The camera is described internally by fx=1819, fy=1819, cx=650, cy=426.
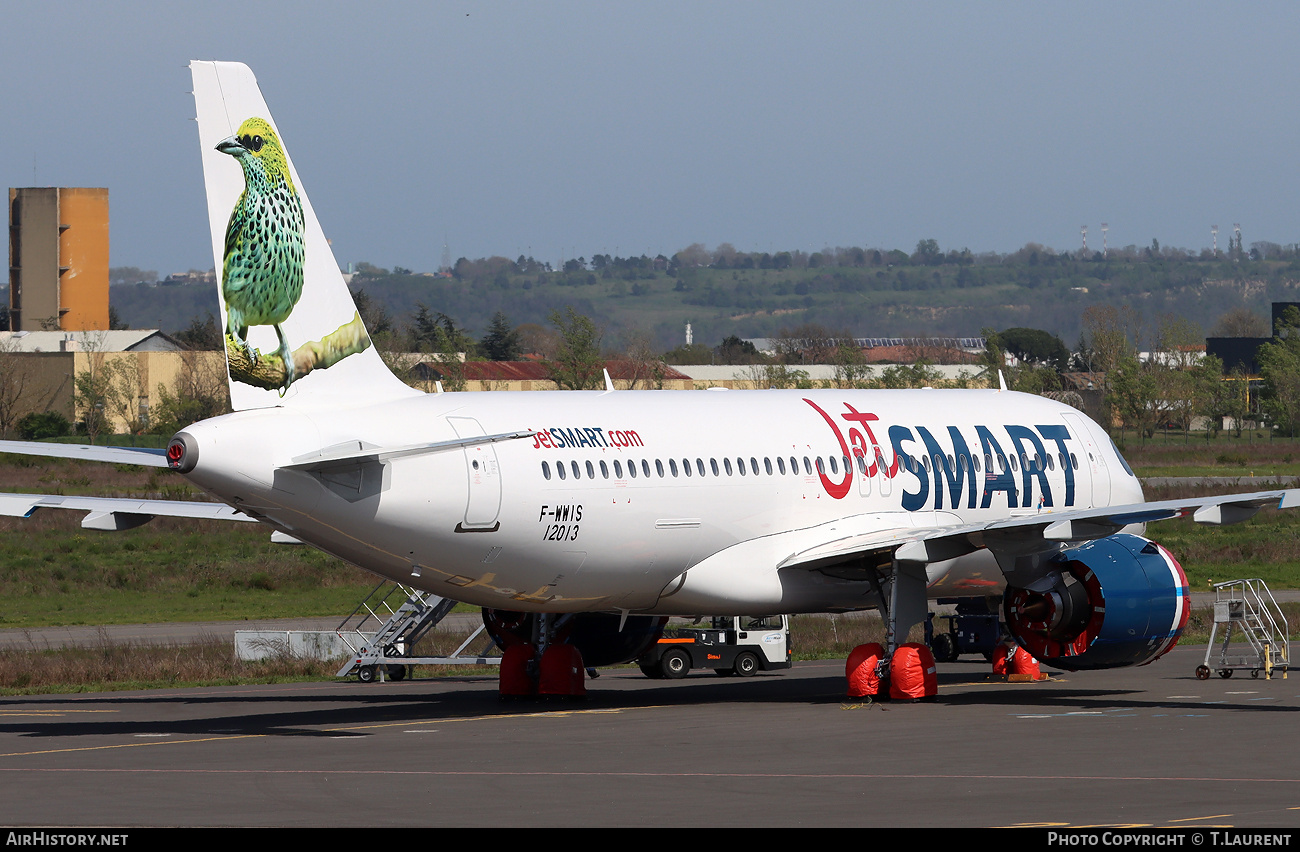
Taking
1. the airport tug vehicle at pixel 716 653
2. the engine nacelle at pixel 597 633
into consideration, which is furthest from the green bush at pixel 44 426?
the engine nacelle at pixel 597 633

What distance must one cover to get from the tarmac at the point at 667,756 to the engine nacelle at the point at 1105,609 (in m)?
0.95

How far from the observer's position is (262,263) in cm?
2664

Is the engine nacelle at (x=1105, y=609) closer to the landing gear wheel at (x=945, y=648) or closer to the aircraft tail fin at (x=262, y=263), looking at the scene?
the landing gear wheel at (x=945, y=648)

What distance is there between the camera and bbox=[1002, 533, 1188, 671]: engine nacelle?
30500mm

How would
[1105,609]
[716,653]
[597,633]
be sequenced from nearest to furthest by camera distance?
[1105,609] < [597,633] < [716,653]

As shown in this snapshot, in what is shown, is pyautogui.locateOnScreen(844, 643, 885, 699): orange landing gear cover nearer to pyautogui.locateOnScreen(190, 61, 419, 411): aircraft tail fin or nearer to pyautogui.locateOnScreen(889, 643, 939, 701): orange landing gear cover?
pyautogui.locateOnScreen(889, 643, 939, 701): orange landing gear cover

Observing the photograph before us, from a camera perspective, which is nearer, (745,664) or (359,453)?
(359,453)

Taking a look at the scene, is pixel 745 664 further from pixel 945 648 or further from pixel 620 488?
pixel 620 488

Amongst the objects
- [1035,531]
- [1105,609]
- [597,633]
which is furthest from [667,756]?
[1105,609]

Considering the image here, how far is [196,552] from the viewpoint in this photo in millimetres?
67562

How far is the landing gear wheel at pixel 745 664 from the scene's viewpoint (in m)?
38.2

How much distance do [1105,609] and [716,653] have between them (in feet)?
33.3

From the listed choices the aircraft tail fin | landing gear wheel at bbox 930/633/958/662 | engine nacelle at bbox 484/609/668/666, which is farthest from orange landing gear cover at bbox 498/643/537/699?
landing gear wheel at bbox 930/633/958/662
